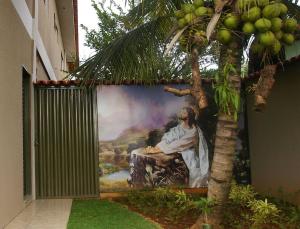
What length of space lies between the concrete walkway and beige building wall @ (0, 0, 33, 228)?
0.52 feet

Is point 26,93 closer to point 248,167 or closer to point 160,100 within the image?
point 160,100

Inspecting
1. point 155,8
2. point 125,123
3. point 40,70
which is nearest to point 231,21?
point 155,8

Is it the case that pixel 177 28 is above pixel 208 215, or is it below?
above

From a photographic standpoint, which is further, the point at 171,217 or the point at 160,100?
the point at 160,100

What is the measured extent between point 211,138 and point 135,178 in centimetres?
200

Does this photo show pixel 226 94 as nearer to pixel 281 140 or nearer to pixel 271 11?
pixel 271 11

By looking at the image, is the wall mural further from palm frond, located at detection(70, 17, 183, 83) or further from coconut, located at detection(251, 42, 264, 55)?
coconut, located at detection(251, 42, 264, 55)

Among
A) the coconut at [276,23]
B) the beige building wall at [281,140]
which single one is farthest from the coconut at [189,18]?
the beige building wall at [281,140]

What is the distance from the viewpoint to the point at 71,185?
31.5ft

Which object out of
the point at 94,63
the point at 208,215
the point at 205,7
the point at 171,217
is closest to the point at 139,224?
the point at 171,217

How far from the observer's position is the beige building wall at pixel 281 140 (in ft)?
25.3

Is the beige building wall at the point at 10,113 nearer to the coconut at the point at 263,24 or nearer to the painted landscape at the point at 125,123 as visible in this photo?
the painted landscape at the point at 125,123

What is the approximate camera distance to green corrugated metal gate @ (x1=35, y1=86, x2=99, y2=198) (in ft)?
31.4

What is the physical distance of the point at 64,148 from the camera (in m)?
9.62
